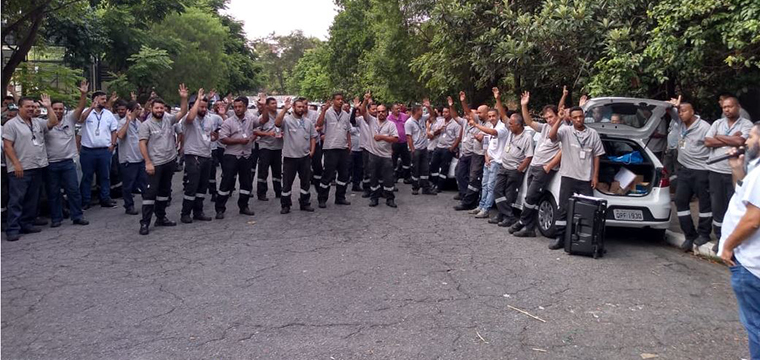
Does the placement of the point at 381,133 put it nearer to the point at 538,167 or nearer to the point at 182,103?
the point at 538,167

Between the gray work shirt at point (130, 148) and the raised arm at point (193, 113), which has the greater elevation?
the raised arm at point (193, 113)

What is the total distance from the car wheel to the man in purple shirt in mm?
3990

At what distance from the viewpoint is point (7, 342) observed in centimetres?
477

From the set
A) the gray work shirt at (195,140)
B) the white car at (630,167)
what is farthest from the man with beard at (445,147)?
the gray work shirt at (195,140)

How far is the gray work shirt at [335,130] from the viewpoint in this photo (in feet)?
34.7

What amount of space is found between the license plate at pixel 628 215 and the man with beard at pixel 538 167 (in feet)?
3.18

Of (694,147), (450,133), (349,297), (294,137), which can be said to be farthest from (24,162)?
(694,147)

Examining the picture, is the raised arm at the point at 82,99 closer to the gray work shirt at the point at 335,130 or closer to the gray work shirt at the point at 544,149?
the gray work shirt at the point at 335,130

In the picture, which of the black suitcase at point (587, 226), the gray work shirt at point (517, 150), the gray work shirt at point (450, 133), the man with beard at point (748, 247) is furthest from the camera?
the gray work shirt at point (450, 133)

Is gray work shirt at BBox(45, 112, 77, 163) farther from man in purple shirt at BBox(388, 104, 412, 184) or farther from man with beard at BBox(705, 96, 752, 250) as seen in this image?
man with beard at BBox(705, 96, 752, 250)

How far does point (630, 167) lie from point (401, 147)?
5.27 m

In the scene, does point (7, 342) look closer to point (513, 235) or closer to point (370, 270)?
point (370, 270)

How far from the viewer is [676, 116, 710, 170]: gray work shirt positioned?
772 cm

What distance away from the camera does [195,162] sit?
917cm
